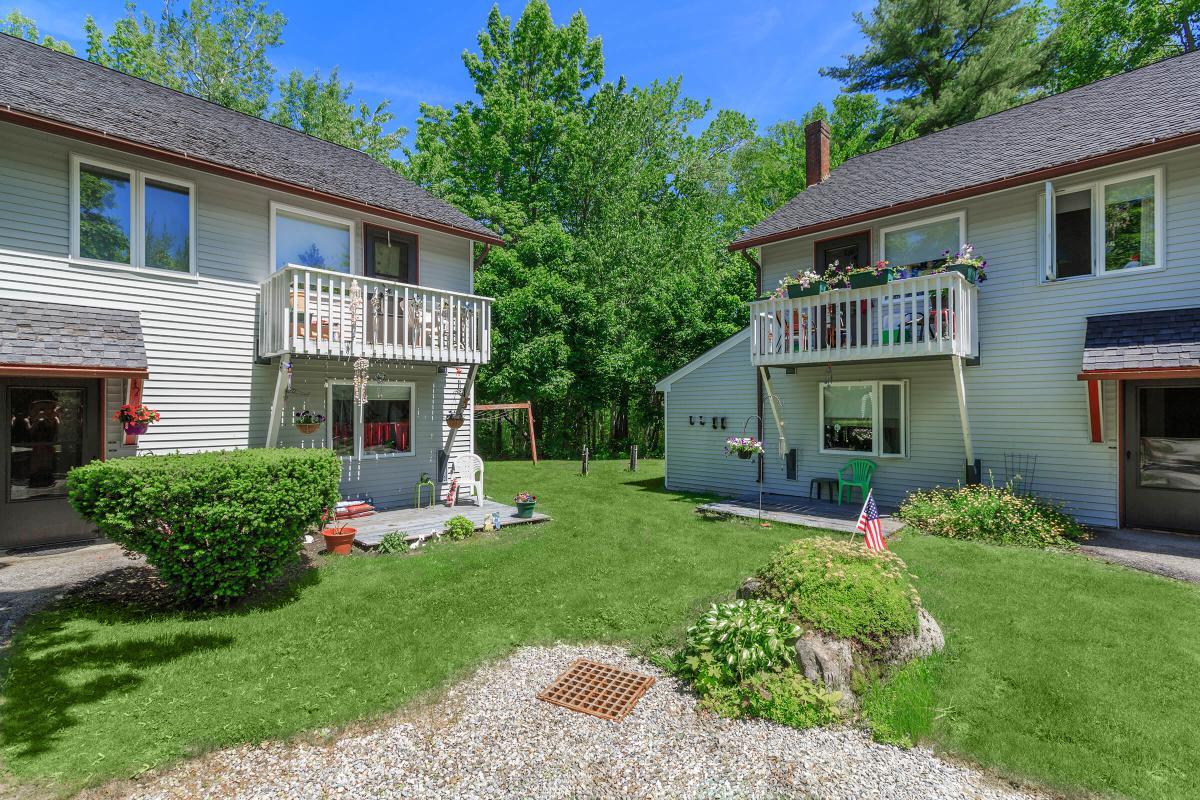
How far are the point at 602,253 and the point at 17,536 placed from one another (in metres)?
19.4

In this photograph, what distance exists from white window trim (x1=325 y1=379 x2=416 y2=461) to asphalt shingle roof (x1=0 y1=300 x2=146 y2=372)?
2.66 m

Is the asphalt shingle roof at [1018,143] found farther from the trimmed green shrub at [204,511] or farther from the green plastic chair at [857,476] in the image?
the trimmed green shrub at [204,511]

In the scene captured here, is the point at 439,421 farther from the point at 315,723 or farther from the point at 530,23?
the point at 530,23

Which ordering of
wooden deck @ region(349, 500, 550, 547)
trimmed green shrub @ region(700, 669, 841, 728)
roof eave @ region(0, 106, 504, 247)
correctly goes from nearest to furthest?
1. trimmed green shrub @ region(700, 669, 841, 728)
2. roof eave @ region(0, 106, 504, 247)
3. wooden deck @ region(349, 500, 550, 547)

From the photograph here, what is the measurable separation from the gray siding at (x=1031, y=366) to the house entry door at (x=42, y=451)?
1263cm

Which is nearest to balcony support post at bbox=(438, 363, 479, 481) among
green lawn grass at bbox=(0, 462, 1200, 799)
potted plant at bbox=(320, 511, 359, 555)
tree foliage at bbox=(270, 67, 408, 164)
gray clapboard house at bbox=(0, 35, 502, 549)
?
gray clapboard house at bbox=(0, 35, 502, 549)

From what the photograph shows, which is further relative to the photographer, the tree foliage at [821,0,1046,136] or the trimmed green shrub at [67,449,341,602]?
the tree foliage at [821,0,1046,136]

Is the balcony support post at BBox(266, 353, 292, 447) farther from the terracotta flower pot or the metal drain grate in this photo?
the metal drain grate

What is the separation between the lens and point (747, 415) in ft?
40.1

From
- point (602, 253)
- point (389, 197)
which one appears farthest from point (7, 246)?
point (602, 253)

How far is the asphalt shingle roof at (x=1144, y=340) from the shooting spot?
712cm

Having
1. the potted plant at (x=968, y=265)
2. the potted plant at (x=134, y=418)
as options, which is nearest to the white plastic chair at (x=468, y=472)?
the potted plant at (x=134, y=418)

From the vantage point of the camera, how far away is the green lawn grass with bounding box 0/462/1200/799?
322cm

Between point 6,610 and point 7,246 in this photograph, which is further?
point 7,246
